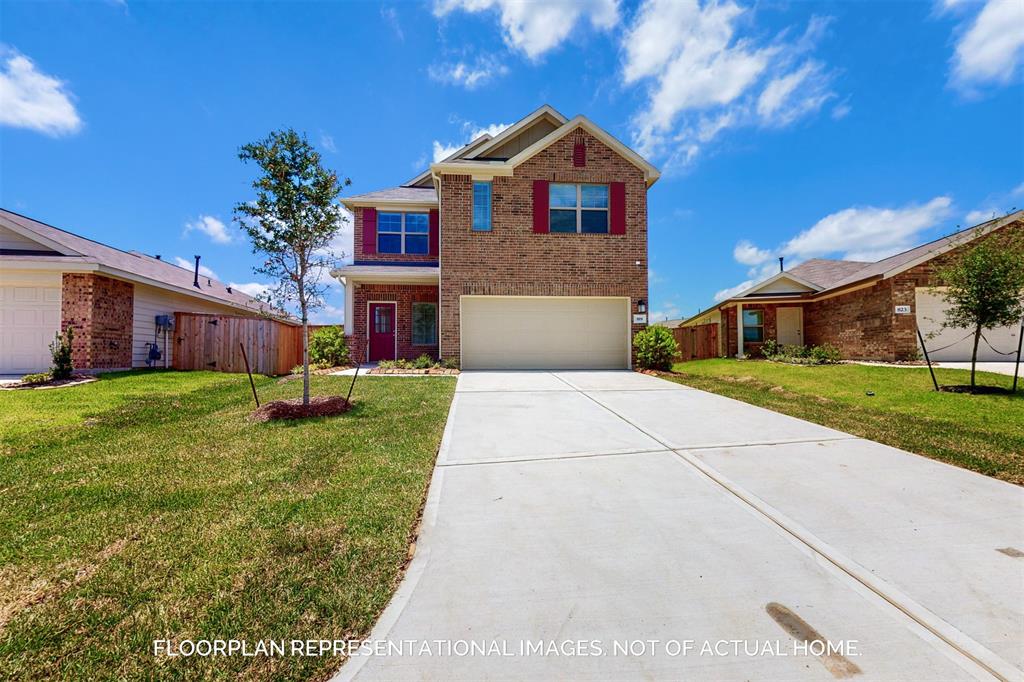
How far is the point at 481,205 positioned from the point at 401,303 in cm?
458

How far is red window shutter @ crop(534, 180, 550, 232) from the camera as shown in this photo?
1172cm

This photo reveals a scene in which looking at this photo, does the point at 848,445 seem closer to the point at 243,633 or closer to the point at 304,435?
the point at 243,633

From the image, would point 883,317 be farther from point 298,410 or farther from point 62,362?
point 62,362

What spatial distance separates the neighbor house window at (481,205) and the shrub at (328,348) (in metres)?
5.74

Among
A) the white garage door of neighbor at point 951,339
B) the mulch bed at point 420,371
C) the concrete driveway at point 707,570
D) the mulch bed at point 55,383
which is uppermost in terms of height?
the white garage door of neighbor at point 951,339

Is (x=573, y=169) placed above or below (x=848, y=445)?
above

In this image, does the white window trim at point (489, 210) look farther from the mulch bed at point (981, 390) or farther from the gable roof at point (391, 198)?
the mulch bed at point (981, 390)

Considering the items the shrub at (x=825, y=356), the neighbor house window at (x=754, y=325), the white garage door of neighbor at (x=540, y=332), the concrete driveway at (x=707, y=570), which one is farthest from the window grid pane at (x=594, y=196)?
the neighbor house window at (x=754, y=325)

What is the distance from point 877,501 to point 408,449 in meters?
3.91

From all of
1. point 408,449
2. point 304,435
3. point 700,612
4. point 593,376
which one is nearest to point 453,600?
point 700,612

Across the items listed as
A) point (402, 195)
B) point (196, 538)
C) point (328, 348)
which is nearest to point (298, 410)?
point (196, 538)

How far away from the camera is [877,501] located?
290 cm

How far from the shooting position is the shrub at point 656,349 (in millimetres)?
11406

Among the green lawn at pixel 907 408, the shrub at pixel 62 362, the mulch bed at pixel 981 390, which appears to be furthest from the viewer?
the shrub at pixel 62 362
